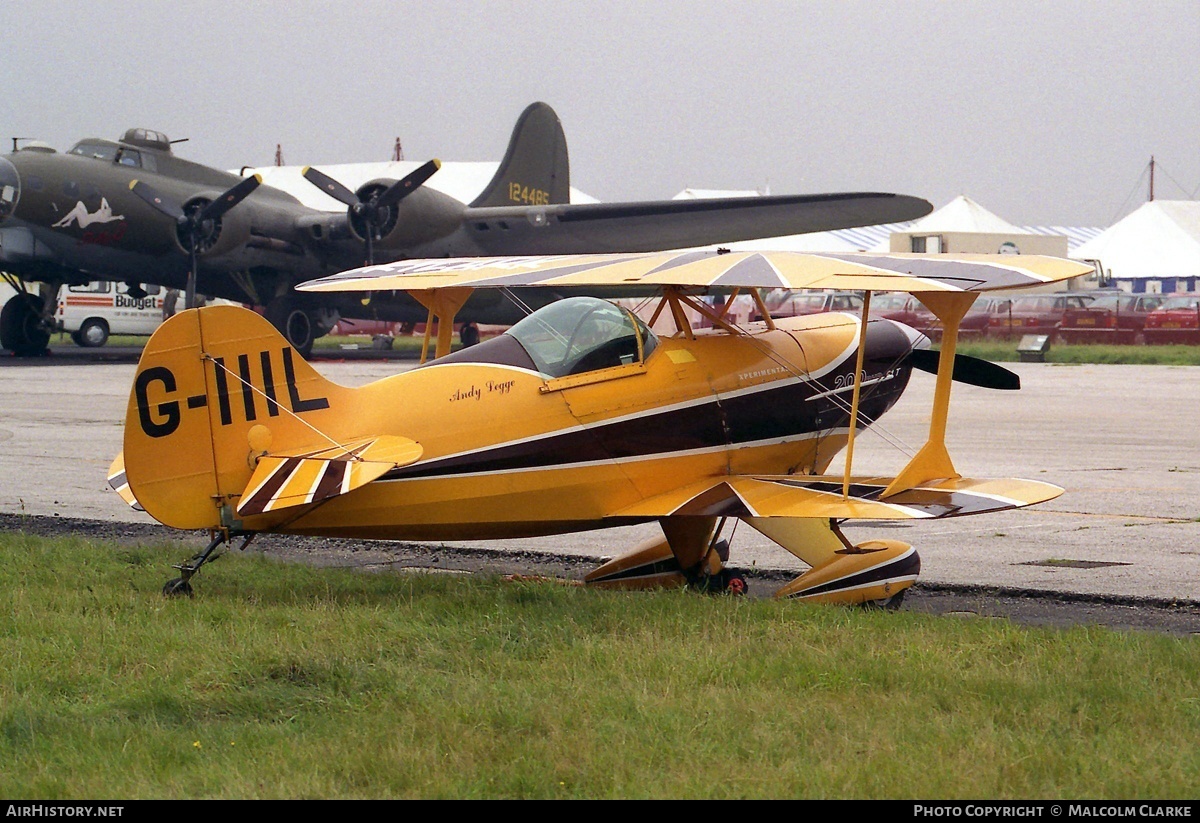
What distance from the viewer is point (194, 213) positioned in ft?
103

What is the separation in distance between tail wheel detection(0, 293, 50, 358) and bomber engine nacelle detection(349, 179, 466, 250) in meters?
8.90

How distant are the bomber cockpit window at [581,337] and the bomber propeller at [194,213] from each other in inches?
926

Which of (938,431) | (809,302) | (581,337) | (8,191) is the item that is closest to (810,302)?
(809,302)

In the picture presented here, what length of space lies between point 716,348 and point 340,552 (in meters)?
3.57

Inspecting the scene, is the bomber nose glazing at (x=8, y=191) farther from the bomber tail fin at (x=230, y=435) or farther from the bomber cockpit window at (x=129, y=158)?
the bomber tail fin at (x=230, y=435)

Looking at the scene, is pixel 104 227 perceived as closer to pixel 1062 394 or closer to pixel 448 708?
pixel 1062 394

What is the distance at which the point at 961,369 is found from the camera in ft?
34.3

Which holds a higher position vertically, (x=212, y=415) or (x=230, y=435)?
(x=212, y=415)

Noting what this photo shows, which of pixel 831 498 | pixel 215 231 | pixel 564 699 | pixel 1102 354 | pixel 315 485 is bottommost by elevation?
pixel 564 699

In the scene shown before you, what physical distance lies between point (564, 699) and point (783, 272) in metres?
3.34

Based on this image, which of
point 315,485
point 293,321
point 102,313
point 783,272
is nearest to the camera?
point 315,485

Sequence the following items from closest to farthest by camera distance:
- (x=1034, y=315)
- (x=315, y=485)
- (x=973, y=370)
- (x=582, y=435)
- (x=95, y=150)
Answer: (x=315, y=485)
(x=582, y=435)
(x=973, y=370)
(x=95, y=150)
(x=1034, y=315)

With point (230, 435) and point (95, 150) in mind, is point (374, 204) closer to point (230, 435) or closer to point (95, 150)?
point (95, 150)
